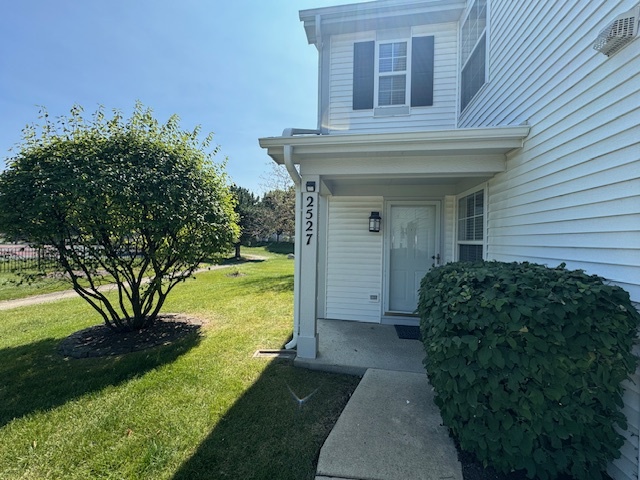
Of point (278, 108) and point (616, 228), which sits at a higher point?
point (278, 108)

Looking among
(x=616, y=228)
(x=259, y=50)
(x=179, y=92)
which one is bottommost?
(x=616, y=228)

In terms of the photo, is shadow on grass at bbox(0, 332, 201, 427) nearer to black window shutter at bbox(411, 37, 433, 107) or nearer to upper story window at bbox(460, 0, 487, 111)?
black window shutter at bbox(411, 37, 433, 107)

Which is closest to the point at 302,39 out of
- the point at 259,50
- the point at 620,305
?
the point at 259,50

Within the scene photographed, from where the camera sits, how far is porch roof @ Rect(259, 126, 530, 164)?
287 centimetres

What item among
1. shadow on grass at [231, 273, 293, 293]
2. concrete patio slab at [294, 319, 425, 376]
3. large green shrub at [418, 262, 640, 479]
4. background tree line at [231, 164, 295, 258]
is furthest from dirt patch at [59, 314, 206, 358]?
background tree line at [231, 164, 295, 258]

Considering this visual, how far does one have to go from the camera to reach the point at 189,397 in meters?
2.89

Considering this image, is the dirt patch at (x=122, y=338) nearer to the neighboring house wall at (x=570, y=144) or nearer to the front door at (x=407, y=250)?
→ the front door at (x=407, y=250)

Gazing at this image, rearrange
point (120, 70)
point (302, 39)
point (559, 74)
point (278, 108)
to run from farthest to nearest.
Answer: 1. point (278, 108)
2. point (120, 70)
3. point (302, 39)
4. point (559, 74)

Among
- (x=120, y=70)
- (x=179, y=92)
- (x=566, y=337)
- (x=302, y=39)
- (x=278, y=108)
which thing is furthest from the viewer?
(x=278, y=108)

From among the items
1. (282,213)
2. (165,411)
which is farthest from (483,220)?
(282,213)

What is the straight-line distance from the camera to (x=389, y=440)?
2186 mm

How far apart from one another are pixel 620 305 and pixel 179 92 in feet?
30.1

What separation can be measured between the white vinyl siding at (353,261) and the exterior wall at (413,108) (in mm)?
1405

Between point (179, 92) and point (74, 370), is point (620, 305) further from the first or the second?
point (179, 92)
